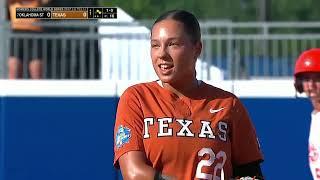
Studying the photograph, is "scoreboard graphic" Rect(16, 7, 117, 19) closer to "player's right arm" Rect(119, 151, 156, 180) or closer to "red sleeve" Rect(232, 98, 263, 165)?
"red sleeve" Rect(232, 98, 263, 165)

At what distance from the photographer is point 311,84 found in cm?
631

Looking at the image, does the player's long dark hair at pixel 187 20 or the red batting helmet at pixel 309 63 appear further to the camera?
the red batting helmet at pixel 309 63

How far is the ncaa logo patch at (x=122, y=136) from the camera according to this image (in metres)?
3.60

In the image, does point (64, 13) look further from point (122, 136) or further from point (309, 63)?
point (122, 136)

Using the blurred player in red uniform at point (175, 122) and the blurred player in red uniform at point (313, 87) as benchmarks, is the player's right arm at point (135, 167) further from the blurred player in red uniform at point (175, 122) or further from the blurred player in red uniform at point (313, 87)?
the blurred player in red uniform at point (313, 87)

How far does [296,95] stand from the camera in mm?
7031

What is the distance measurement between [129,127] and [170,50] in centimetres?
32

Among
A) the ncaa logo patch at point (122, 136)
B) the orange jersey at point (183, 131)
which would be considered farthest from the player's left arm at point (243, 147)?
the ncaa logo patch at point (122, 136)

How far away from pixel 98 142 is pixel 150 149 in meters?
3.74

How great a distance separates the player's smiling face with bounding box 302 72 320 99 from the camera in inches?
246

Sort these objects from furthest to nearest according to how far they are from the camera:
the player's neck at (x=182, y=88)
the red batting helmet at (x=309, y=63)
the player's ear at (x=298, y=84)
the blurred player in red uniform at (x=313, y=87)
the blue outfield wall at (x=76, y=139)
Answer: the blue outfield wall at (x=76, y=139) < the player's ear at (x=298, y=84) < the red batting helmet at (x=309, y=63) < the blurred player in red uniform at (x=313, y=87) < the player's neck at (x=182, y=88)

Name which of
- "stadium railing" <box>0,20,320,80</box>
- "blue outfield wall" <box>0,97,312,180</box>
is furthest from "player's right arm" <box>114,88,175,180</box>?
"stadium railing" <box>0,20,320,80</box>

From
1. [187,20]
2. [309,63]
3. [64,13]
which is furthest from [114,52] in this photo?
[187,20]

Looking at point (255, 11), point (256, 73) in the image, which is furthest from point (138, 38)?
point (255, 11)
